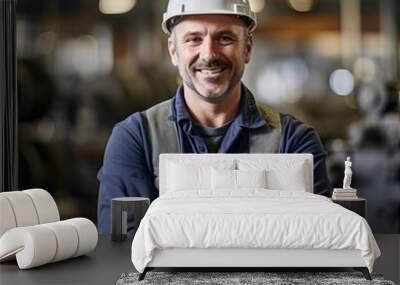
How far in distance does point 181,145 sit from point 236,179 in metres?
0.76

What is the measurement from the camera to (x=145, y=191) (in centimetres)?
688

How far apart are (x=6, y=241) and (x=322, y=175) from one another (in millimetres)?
3046

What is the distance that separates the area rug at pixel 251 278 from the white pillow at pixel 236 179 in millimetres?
1346

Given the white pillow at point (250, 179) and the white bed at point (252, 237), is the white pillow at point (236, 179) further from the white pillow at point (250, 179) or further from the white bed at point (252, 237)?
the white bed at point (252, 237)

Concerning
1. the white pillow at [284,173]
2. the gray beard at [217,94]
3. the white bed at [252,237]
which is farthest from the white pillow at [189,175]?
the white bed at [252,237]

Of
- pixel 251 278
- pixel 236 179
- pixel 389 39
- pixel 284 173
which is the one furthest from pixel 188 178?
pixel 389 39

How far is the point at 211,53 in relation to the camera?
6.80 metres

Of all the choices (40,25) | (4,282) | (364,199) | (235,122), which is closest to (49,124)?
(40,25)

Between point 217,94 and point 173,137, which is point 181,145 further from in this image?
point 217,94

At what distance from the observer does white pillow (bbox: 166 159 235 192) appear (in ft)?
21.2

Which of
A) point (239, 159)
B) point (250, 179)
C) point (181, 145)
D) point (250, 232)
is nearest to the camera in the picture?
point (250, 232)

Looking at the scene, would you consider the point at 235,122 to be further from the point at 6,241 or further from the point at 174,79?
the point at 6,241

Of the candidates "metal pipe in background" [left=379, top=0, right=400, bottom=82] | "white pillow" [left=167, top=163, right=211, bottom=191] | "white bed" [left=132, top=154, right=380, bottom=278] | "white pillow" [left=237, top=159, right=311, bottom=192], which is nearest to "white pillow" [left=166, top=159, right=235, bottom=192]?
"white pillow" [left=167, top=163, right=211, bottom=191]

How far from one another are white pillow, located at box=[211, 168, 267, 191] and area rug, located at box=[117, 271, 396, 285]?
1.35 m
